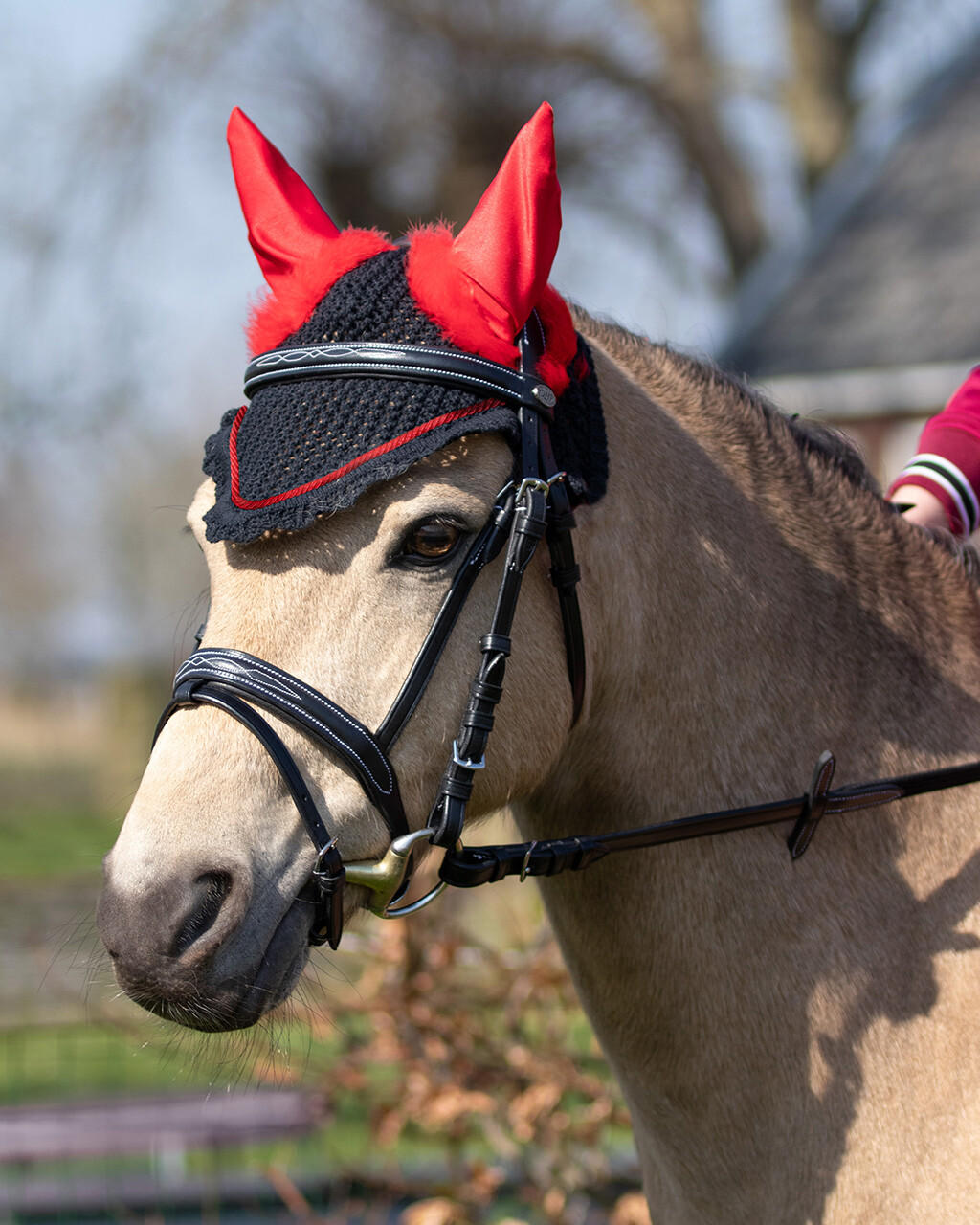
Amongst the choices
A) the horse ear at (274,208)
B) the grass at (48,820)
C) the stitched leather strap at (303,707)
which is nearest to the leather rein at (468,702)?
the stitched leather strap at (303,707)

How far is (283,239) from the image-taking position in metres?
2.29

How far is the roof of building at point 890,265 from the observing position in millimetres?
10445

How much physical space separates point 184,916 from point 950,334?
968 centimetres

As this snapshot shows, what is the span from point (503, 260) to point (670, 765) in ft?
3.08

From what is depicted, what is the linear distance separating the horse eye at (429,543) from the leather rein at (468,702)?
42 mm

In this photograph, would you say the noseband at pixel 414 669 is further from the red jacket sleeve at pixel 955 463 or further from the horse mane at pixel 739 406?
the red jacket sleeve at pixel 955 463

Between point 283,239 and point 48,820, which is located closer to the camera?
point 283,239

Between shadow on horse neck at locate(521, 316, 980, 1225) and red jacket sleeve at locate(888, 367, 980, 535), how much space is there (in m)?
0.60

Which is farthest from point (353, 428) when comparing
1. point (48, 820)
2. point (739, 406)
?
point (48, 820)

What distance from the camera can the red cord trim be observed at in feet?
6.41

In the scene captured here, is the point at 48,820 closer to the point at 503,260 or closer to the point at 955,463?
the point at 955,463

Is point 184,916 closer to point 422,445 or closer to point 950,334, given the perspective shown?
point 422,445

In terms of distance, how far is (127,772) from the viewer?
21859 mm

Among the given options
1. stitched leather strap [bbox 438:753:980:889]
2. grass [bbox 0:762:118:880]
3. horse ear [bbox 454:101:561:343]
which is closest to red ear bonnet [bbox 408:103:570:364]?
horse ear [bbox 454:101:561:343]
